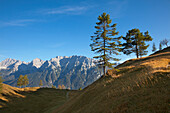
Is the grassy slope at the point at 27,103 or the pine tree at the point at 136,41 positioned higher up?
the pine tree at the point at 136,41

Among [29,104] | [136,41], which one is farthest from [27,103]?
[136,41]

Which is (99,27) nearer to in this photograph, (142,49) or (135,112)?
(135,112)

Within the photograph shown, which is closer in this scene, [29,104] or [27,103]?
[29,104]

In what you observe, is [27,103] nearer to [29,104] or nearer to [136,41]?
[29,104]

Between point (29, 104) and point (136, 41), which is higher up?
point (136, 41)

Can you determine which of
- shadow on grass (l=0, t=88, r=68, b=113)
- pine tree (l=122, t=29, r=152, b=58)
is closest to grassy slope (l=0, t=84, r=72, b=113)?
shadow on grass (l=0, t=88, r=68, b=113)

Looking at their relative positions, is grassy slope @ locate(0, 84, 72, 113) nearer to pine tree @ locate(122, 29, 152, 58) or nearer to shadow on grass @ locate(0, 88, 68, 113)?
shadow on grass @ locate(0, 88, 68, 113)

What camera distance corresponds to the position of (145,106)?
19.5 ft

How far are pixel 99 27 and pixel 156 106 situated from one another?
23467 mm

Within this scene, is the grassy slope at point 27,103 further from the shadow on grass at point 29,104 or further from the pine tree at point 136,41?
the pine tree at point 136,41

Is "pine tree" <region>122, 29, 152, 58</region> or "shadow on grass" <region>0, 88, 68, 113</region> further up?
"pine tree" <region>122, 29, 152, 58</region>

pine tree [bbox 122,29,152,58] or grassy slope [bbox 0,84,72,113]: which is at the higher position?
pine tree [bbox 122,29,152,58]

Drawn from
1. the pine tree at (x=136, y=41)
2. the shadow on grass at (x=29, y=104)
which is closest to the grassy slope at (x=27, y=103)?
the shadow on grass at (x=29, y=104)

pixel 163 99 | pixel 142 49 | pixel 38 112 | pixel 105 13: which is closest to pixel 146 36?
pixel 142 49
